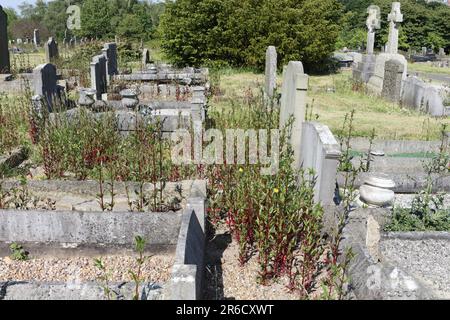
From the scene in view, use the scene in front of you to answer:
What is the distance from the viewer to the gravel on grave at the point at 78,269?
4.24 metres

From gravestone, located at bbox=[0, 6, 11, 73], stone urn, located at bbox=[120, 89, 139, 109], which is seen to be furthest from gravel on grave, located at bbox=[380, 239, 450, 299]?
gravestone, located at bbox=[0, 6, 11, 73]

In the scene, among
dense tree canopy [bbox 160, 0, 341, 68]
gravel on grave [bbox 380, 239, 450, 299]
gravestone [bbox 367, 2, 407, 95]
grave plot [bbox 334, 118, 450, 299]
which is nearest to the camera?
grave plot [bbox 334, 118, 450, 299]

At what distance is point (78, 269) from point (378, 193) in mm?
3675

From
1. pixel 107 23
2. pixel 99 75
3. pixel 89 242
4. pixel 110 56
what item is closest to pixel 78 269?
pixel 89 242

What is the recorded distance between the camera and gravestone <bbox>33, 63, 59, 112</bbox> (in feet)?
30.1

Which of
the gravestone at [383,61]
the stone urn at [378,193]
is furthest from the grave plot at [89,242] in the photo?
the gravestone at [383,61]

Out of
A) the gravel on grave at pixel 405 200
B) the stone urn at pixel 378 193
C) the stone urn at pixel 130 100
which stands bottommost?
the gravel on grave at pixel 405 200

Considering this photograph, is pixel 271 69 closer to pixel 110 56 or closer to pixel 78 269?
pixel 110 56

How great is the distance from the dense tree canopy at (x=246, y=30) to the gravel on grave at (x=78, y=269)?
1673 cm

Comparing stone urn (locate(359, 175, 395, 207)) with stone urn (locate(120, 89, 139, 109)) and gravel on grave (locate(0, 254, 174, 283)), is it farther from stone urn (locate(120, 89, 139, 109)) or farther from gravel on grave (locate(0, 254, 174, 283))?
stone urn (locate(120, 89, 139, 109))

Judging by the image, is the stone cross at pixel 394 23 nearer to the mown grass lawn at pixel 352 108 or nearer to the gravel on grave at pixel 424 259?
the mown grass lawn at pixel 352 108

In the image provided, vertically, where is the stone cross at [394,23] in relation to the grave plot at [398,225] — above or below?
above

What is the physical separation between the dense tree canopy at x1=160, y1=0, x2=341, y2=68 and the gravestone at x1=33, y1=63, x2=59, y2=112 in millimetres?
11487
